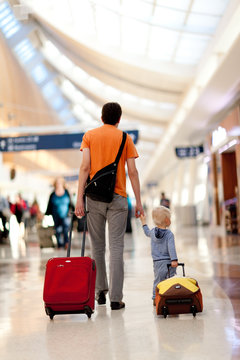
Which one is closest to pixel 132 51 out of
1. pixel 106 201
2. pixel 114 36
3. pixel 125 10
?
pixel 114 36

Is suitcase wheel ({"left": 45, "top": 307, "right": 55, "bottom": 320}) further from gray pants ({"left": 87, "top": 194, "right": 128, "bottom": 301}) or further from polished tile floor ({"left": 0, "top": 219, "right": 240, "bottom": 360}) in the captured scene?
gray pants ({"left": 87, "top": 194, "right": 128, "bottom": 301})

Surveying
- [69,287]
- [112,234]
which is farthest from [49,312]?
[112,234]

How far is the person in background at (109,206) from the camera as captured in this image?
4793 mm

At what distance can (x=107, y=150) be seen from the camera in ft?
16.2

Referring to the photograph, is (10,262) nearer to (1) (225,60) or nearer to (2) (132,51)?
(1) (225,60)

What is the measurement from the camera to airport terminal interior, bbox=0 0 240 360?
3746mm

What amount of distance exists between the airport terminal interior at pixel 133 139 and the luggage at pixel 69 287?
0.12 m

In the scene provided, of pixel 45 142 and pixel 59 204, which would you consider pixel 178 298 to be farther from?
pixel 45 142

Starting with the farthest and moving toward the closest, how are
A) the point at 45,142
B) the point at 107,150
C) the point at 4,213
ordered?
the point at 45,142 → the point at 4,213 → the point at 107,150

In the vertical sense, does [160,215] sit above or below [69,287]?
above

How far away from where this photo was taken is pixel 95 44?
21.7 meters

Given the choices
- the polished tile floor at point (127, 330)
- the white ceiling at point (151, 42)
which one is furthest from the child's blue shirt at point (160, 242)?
the white ceiling at point (151, 42)

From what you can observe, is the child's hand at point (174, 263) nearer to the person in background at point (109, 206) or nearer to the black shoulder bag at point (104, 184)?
the person in background at point (109, 206)

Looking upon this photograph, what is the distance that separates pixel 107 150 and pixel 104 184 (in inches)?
13.5
